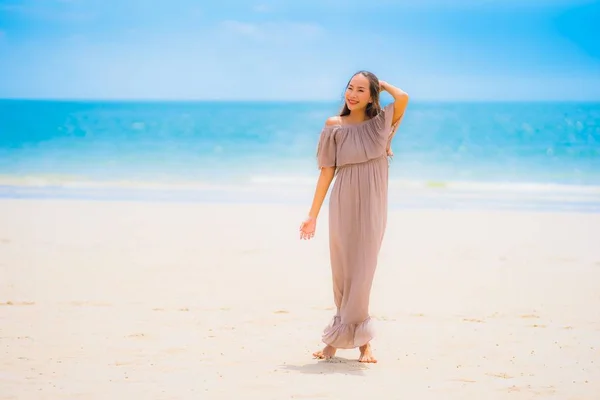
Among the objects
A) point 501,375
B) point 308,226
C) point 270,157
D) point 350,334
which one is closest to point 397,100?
point 308,226

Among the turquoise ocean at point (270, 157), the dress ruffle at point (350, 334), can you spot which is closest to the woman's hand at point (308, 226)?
the dress ruffle at point (350, 334)

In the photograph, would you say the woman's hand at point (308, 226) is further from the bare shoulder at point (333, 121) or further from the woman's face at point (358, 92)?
the woman's face at point (358, 92)

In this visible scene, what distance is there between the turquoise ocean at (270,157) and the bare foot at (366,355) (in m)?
10.8

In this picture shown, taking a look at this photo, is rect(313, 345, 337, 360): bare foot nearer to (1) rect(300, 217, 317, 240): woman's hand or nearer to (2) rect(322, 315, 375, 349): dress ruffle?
(2) rect(322, 315, 375, 349): dress ruffle

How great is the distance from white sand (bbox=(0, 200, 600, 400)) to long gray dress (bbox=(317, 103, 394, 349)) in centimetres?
33

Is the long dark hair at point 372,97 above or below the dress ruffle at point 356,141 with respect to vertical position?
above

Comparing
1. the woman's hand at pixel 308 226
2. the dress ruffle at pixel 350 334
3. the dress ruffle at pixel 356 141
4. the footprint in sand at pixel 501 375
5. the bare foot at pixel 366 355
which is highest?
the dress ruffle at pixel 356 141

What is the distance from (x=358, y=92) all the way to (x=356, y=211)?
718 millimetres

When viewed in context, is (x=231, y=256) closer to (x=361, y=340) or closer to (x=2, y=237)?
(x=2, y=237)

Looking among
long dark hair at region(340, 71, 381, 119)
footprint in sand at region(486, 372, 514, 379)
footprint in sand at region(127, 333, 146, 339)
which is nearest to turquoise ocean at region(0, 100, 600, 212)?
footprint in sand at region(127, 333, 146, 339)

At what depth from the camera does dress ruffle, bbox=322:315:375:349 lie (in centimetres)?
476

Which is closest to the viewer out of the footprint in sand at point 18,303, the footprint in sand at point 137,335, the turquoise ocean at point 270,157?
the footprint in sand at point 137,335

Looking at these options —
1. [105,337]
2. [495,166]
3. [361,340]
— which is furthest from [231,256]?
[495,166]

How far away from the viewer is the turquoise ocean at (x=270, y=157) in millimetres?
18750
